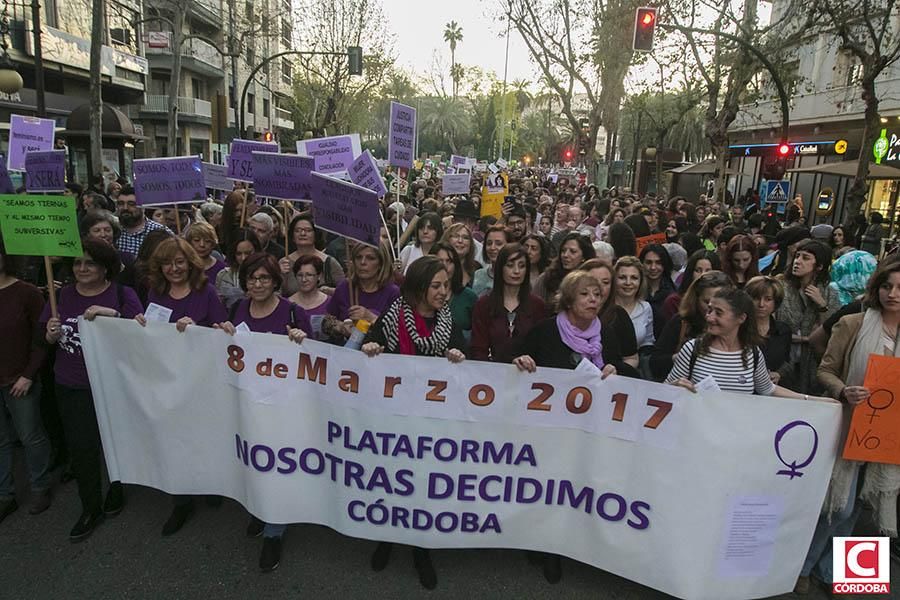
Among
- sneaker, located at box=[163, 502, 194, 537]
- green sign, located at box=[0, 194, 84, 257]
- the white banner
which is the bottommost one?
sneaker, located at box=[163, 502, 194, 537]

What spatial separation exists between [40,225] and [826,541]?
4663mm

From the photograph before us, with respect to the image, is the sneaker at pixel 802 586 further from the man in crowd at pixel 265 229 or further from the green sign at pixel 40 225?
the man in crowd at pixel 265 229

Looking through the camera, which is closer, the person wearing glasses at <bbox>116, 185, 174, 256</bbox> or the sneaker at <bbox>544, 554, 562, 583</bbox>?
the sneaker at <bbox>544, 554, 562, 583</bbox>

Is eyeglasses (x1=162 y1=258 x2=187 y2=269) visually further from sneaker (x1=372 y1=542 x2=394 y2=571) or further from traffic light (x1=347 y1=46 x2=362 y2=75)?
traffic light (x1=347 y1=46 x2=362 y2=75)

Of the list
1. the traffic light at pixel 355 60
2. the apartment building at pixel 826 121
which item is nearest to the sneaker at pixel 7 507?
the traffic light at pixel 355 60

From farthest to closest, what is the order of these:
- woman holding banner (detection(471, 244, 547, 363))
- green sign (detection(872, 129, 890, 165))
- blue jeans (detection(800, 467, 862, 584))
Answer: green sign (detection(872, 129, 890, 165))
woman holding banner (detection(471, 244, 547, 363))
blue jeans (detection(800, 467, 862, 584))

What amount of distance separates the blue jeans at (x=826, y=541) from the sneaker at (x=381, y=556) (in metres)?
2.19

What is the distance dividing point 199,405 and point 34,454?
1212mm

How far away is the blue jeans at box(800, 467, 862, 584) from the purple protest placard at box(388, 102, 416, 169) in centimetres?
531

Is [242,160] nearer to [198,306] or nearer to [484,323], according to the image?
[198,306]

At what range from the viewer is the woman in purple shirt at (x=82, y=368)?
3.61 m

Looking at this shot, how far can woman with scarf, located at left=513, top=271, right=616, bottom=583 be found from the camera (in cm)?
335

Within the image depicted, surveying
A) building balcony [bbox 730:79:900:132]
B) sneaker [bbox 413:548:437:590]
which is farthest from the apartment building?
sneaker [bbox 413:548:437:590]

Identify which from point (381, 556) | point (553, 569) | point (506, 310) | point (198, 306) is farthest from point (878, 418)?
point (198, 306)
